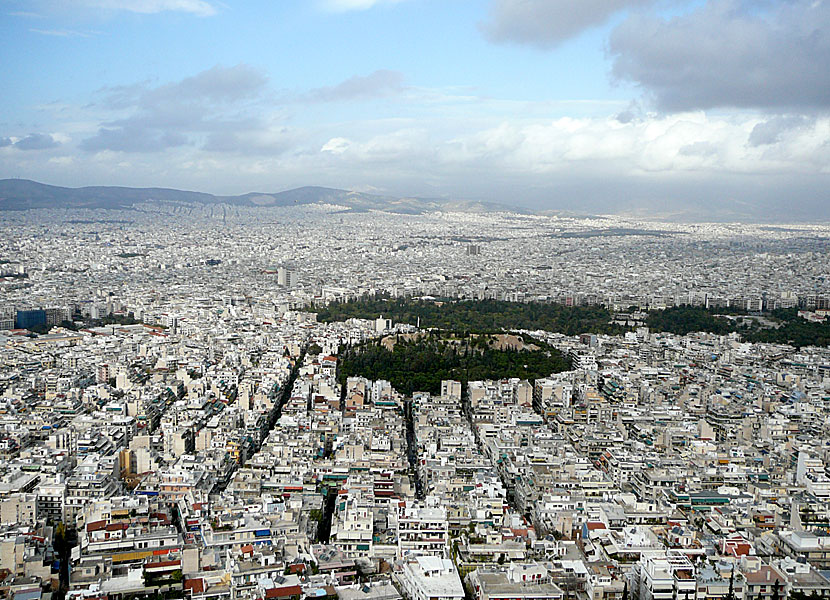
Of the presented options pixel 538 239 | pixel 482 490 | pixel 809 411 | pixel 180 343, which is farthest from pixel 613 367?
pixel 538 239

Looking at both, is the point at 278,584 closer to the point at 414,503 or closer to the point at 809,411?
the point at 414,503

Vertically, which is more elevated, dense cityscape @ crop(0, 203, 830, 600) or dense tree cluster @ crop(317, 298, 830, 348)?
dense cityscape @ crop(0, 203, 830, 600)

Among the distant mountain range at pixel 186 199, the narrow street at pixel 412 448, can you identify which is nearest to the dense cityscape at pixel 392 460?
the narrow street at pixel 412 448

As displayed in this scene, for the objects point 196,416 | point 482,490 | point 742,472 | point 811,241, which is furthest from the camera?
point 811,241

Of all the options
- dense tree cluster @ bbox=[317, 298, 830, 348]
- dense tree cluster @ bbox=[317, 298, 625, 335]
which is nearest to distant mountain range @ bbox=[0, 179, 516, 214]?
dense tree cluster @ bbox=[317, 298, 625, 335]

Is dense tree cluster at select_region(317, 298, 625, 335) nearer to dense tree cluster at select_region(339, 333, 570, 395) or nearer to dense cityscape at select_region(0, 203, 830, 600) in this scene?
dense cityscape at select_region(0, 203, 830, 600)

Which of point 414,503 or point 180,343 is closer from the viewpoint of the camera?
point 414,503

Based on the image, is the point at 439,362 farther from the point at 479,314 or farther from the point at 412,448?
the point at 479,314
